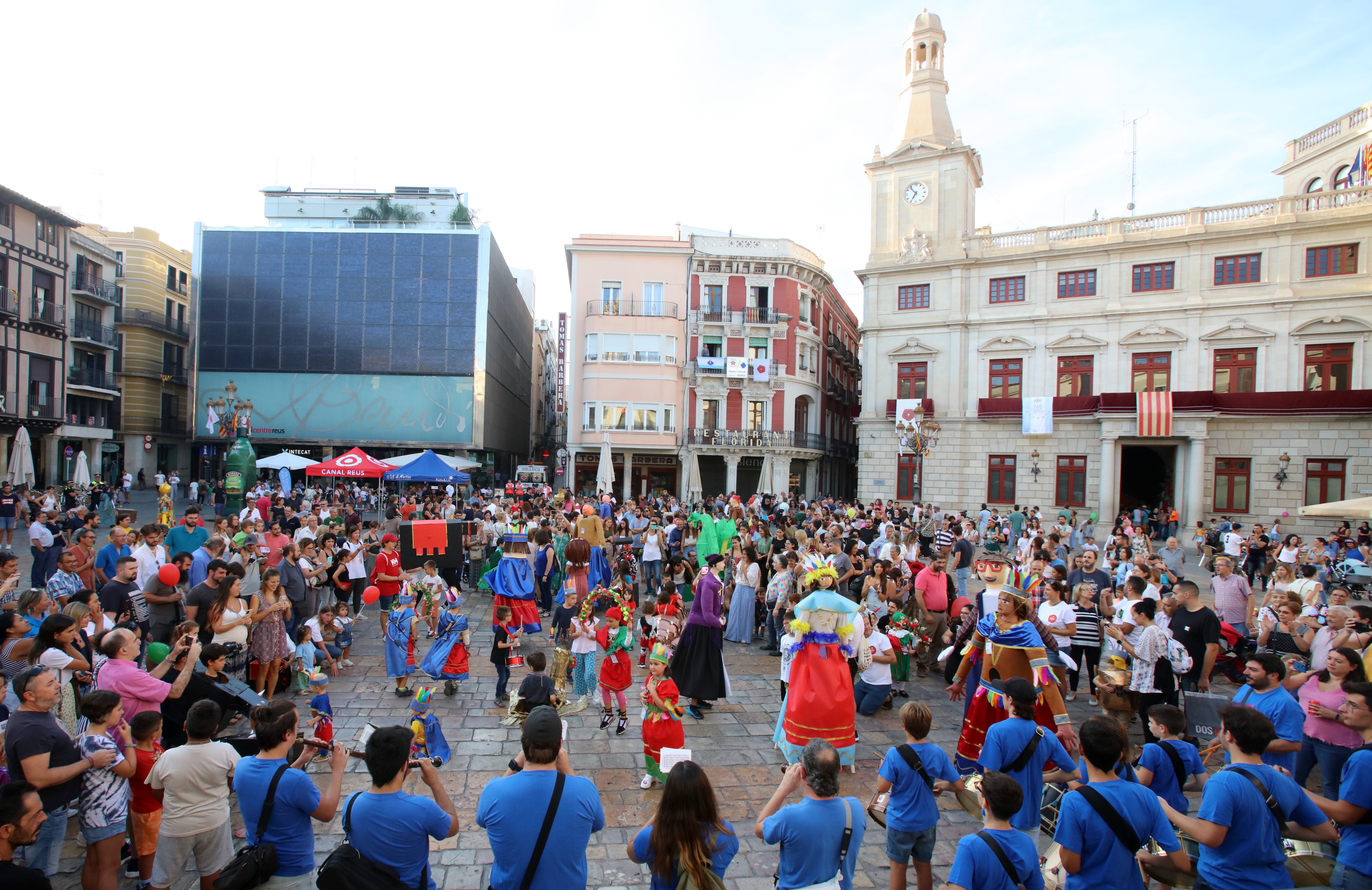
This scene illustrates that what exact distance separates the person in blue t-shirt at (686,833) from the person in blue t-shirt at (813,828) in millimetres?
231

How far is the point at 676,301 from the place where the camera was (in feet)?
113

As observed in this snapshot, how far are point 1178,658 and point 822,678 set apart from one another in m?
3.57

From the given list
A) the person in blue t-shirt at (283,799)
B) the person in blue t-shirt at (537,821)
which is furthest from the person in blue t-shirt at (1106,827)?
the person in blue t-shirt at (283,799)

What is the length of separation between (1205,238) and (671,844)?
31.7m

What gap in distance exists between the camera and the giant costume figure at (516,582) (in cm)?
819

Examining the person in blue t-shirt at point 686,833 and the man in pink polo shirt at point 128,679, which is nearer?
the person in blue t-shirt at point 686,833

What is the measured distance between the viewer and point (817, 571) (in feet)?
20.6

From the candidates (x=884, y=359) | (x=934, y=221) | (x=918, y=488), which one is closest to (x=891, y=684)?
(x=918, y=488)

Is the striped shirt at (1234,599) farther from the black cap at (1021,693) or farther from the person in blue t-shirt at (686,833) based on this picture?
the person in blue t-shirt at (686,833)

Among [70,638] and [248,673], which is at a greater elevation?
[70,638]

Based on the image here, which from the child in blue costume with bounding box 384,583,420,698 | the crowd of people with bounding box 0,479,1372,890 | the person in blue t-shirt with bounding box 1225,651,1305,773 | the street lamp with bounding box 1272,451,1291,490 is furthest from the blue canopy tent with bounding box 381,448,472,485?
the street lamp with bounding box 1272,451,1291,490

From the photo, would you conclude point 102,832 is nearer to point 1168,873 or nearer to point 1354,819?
point 1168,873

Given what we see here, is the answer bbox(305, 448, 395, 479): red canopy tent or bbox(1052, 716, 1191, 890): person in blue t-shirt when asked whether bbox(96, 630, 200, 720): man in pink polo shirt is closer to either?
bbox(1052, 716, 1191, 890): person in blue t-shirt

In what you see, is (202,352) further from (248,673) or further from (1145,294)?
(1145,294)
